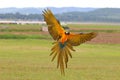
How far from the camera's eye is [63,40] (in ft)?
11.1

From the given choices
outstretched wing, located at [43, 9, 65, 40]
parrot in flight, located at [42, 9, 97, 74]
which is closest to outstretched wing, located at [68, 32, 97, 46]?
parrot in flight, located at [42, 9, 97, 74]

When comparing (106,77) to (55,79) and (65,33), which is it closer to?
(55,79)

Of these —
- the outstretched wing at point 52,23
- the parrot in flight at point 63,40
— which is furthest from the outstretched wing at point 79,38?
the outstretched wing at point 52,23

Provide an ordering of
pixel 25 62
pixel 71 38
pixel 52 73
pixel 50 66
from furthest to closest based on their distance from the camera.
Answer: pixel 25 62 → pixel 50 66 → pixel 52 73 → pixel 71 38

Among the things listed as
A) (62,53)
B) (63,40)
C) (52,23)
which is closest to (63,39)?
(63,40)

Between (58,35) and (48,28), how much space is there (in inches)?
5.2

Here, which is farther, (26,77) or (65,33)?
(26,77)

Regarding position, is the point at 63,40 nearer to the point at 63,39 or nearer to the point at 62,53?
the point at 63,39

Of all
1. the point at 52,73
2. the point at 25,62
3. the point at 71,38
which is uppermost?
the point at 71,38

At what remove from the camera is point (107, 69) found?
53.8 feet

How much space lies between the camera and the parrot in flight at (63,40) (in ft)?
11.2

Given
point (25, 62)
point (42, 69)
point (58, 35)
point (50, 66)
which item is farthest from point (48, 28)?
point (25, 62)

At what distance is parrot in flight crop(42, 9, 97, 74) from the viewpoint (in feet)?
11.2

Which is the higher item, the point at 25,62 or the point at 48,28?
the point at 48,28
